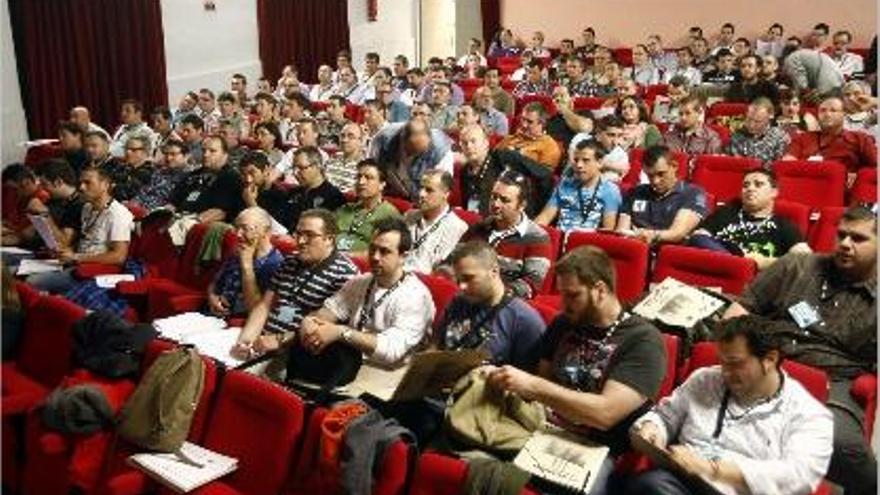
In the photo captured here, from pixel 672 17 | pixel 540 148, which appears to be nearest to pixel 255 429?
pixel 540 148

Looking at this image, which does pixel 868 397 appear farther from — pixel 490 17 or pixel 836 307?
pixel 490 17

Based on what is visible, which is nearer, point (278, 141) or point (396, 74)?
point (278, 141)

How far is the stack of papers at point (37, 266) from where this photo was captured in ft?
15.9

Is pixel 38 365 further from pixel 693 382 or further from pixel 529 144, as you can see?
pixel 529 144

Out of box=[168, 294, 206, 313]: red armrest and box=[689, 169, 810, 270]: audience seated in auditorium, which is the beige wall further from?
box=[168, 294, 206, 313]: red armrest

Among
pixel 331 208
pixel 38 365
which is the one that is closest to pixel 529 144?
pixel 331 208

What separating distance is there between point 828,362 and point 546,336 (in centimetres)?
99

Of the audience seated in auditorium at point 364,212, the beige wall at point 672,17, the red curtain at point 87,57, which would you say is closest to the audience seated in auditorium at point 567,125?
the audience seated in auditorium at point 364,212

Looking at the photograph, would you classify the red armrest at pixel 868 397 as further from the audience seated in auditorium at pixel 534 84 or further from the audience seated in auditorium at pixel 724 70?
the audience seated in auditorium at pixel 534 84

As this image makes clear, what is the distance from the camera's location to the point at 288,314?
3633 mm

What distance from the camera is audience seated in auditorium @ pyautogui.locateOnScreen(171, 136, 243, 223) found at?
18.1ft

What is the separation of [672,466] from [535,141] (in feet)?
12.4

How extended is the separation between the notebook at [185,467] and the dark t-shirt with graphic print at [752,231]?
241 cm

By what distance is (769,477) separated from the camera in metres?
2.24
